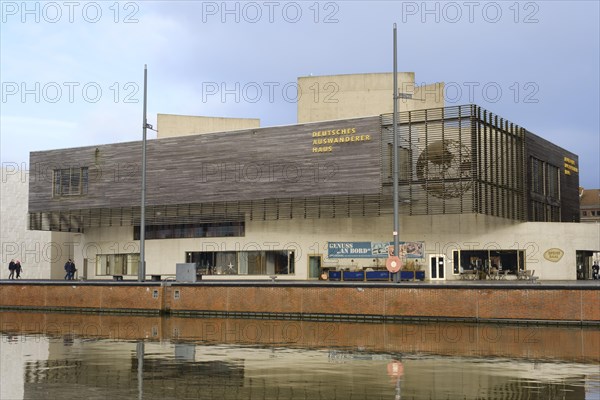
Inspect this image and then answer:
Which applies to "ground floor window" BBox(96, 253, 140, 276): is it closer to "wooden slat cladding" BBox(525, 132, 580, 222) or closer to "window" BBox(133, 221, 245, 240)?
"window" BBox(133, 221, 245, 240)

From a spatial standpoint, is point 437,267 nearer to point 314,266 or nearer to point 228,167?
point 314,266

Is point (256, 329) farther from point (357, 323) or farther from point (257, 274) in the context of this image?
point (257, 274)

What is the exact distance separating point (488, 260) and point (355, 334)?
2756 cm

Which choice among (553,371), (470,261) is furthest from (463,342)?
(470,261)

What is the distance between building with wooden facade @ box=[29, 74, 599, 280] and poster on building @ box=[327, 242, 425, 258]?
0.23 ft

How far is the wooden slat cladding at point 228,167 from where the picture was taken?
47719 millimetres

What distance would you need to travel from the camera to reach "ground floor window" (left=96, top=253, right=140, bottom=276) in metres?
60.3

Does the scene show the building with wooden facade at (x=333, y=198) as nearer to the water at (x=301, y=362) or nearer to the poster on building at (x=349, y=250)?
the poster on building at (x=349, y=250)

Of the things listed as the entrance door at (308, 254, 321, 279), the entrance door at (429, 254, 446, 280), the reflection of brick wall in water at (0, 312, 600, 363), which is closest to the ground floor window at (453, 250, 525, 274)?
the entrance door at (429, 254, 446, 280)

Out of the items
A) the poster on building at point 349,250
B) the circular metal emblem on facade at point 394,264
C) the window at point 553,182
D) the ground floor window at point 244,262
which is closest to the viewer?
the circular metal emblem on facade at point 394,264

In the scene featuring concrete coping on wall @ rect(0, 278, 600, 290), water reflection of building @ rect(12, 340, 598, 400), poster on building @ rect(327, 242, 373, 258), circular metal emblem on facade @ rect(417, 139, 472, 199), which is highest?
circular metal emblem on facade @ rect(417, 139, 472, 199)

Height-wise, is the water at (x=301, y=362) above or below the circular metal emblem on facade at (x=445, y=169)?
below

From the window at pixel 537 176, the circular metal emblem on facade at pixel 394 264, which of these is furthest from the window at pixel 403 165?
the circular metal emblem on facade at pixel 394 264

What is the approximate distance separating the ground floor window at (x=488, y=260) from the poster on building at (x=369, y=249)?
2.59m
